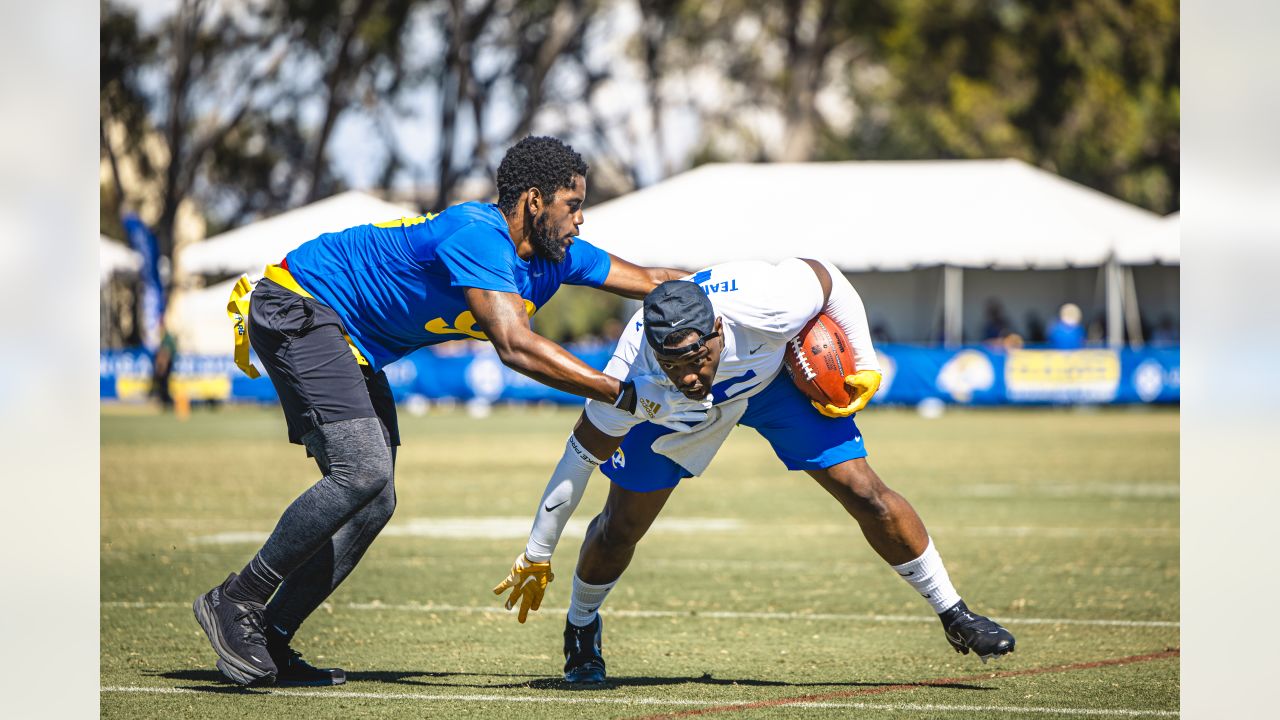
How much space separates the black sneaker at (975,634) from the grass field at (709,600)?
0.15 m

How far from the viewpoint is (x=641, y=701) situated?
5.45 m

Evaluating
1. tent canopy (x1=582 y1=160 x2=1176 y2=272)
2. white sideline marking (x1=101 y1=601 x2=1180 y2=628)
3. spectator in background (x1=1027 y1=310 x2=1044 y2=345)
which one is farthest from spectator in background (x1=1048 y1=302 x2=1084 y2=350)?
white sideline marking (x1=101 y1=601 x2=1180 y2=628)

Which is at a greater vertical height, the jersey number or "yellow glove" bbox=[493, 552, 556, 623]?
the jersey number

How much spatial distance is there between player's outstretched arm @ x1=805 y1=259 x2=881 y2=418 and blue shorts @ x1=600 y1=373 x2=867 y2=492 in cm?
7

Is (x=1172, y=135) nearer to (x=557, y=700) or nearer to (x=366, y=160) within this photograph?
(x=366, y=160)

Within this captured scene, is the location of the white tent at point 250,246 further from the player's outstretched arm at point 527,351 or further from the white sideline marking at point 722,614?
the player's outstretched arm at point 527,351

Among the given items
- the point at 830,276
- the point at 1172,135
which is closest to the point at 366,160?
the point at 1172,135

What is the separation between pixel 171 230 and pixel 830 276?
3239cm

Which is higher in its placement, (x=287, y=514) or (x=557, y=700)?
(x=287, y=514)

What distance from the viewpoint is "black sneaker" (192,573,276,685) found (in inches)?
217

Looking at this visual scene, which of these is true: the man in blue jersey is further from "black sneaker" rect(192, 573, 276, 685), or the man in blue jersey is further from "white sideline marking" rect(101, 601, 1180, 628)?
"white sideline marking" rect(101, 601, 1180, 628)

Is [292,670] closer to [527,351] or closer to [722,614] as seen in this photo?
[527,351]
